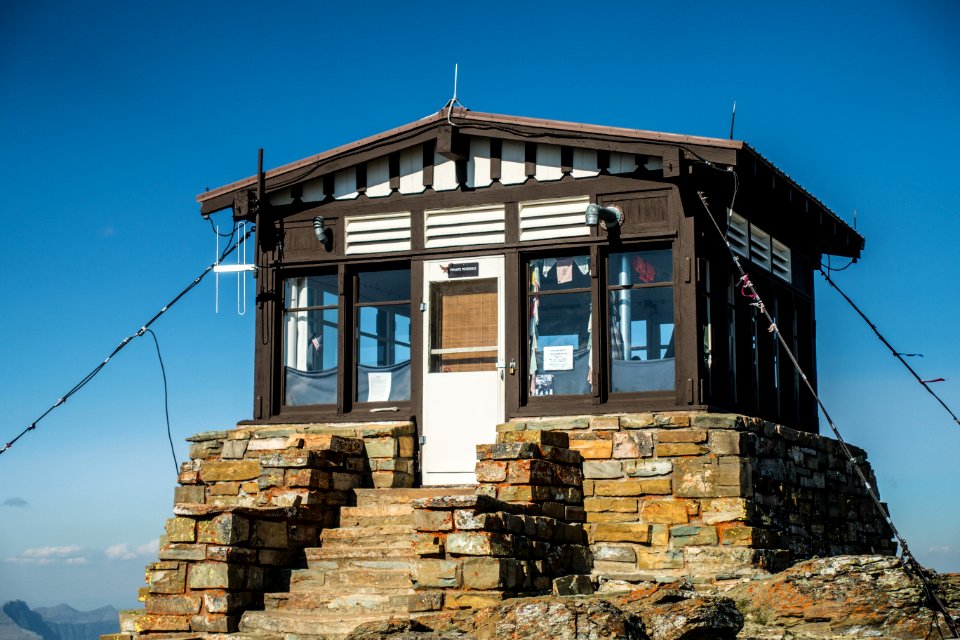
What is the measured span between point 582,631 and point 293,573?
13.1 feet

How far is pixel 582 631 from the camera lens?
9.98m

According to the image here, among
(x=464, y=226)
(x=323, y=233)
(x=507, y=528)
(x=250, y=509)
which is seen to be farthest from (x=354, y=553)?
(x=323, y=233)

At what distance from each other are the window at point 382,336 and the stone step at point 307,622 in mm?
3945

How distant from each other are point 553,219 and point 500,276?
0.89m

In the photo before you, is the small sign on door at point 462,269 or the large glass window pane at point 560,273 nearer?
the large glass window pane at point 560,273

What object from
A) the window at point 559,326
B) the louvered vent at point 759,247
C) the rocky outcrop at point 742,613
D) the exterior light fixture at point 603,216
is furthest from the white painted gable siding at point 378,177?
the rocky outcrop at point 742,613

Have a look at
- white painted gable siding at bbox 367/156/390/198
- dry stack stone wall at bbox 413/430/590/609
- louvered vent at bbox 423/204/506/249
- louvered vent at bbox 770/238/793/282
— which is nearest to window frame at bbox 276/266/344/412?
white painted gable siding at bbox 367/156/390/198

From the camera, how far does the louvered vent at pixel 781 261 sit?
1757 cm

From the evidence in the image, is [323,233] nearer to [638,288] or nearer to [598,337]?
[598,337]

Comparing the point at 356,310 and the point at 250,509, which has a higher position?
the point at 356,310

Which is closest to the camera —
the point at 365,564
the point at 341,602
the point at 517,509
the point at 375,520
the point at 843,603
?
the point at 843,603

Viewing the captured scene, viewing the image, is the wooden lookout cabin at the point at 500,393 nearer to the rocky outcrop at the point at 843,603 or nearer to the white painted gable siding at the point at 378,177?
the white painted gable siding at the point at 378,177

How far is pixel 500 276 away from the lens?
50.4 ft

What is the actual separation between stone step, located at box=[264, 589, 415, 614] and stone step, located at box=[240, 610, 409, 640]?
0.32 ft
